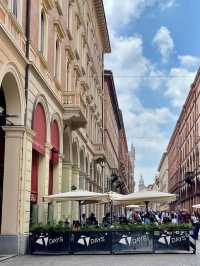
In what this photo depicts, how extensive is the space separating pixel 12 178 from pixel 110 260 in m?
4.31

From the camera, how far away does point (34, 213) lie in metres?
21.6

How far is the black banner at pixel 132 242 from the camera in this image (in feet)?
65.6

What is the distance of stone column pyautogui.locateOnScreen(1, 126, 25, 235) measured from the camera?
18109 millimetres

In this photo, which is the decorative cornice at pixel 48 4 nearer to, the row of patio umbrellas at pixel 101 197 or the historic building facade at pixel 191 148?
the row of patio umbrellas at pixel 101 197

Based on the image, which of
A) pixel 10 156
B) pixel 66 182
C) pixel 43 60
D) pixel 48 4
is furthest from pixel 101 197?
pixel 48 4

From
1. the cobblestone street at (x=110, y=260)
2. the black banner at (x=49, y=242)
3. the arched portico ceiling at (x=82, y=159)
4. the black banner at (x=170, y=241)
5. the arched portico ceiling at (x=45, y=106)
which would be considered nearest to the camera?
the cobblestone street at (x=110, y=260)

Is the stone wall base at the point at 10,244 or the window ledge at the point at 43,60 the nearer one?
the stone wall base at the point at 10,244

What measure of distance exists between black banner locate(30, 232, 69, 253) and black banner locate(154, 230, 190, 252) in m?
3.41

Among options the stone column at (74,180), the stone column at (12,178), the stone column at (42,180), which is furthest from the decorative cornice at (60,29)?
the stone column at (74,180)

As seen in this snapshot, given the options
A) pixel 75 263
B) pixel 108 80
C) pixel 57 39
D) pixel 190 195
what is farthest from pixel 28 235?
pixel 190 195

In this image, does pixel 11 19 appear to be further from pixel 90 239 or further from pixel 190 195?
pixel 190 195

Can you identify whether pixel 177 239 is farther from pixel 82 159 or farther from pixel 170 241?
pixel 82 159

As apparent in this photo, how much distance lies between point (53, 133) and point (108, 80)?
146ft

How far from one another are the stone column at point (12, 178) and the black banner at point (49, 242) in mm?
1331
